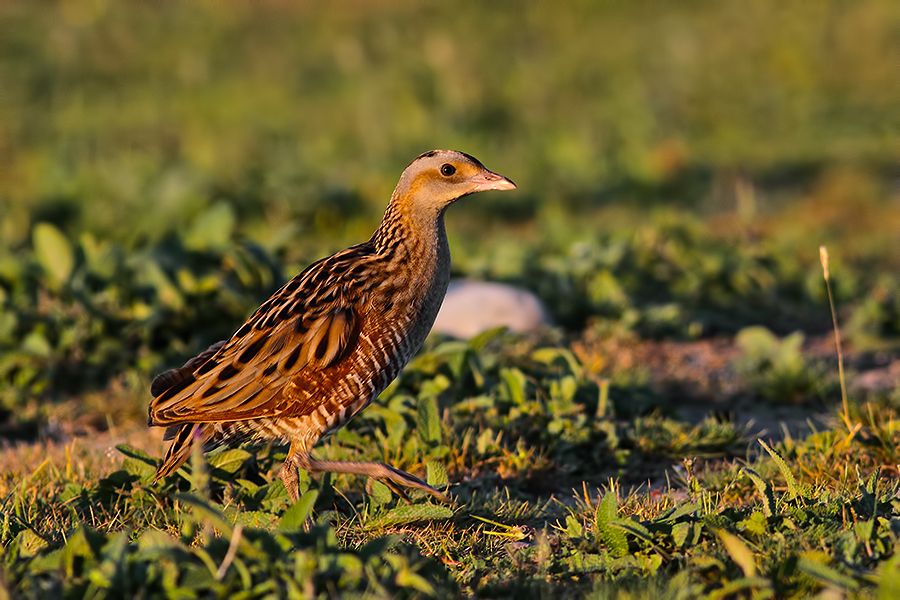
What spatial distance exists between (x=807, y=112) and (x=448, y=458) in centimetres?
885

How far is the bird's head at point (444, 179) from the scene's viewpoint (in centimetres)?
470

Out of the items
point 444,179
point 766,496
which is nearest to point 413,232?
point 444,179

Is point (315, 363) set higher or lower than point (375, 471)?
higher

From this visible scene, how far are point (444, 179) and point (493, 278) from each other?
3.04 m

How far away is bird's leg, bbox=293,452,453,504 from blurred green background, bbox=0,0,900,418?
7.81 feet

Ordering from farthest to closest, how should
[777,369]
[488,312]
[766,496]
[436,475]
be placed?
[488,312]
[777,369]
[436,475]
[766,496]

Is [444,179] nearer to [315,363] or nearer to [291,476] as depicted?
[315,363]

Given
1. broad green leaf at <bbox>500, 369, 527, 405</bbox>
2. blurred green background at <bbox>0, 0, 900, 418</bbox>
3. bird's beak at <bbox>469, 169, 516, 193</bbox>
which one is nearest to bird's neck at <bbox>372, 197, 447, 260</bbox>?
bird's beak at <bbox>469, 169, 516, 193</bbox>

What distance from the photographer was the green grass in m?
3.74

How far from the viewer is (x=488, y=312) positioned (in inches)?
274

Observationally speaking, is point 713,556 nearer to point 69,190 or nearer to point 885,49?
point 69,190

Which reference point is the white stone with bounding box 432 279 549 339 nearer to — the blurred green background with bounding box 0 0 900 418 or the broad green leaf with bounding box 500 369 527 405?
the blurred green background with bounding box 0 0 900 418

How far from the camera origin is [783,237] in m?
8.77

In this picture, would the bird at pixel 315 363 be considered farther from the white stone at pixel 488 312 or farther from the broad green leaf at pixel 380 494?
the white stone at pixel 488 312
